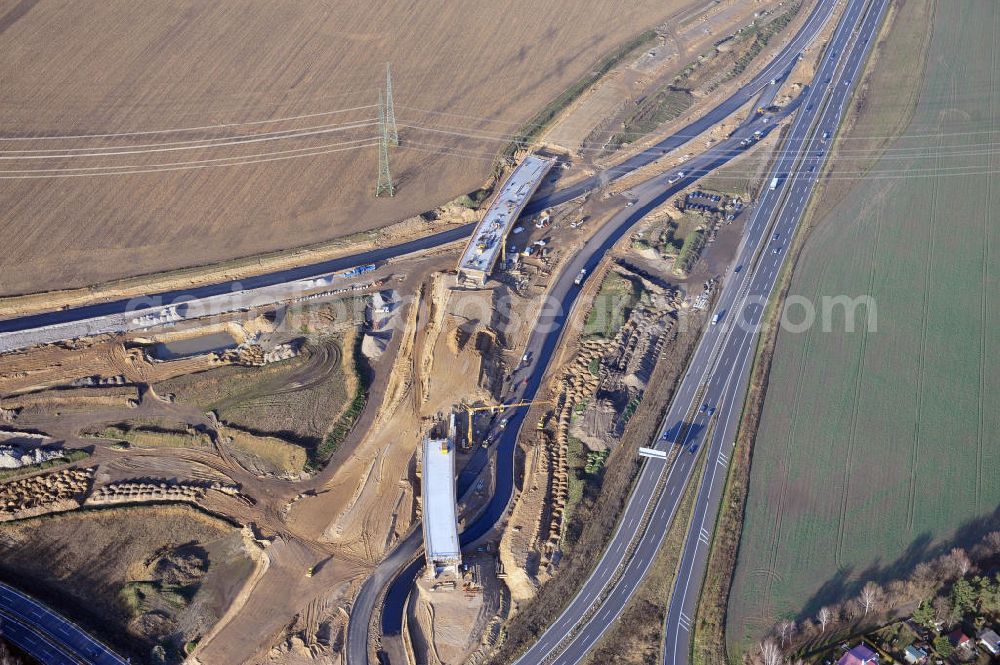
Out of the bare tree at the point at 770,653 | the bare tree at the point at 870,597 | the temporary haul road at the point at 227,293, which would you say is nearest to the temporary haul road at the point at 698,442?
the bare tree at the point at 770,653

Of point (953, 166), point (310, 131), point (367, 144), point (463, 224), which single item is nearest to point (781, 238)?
point (953, 166)

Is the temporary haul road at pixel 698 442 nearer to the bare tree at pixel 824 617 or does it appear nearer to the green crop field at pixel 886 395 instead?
the green crop field at pixel 886 395

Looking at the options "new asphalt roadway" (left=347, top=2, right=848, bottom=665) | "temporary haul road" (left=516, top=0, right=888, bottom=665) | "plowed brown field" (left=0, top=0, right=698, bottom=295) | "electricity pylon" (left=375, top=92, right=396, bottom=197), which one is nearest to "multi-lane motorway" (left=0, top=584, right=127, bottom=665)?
"new asphalt roadway" (left=347, top=2, right=848, bottom=665)

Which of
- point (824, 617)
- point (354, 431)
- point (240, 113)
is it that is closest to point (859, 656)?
point (824, 617)

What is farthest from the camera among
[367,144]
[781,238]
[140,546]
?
[367,144]

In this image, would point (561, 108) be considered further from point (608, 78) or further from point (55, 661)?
point (55, 661)
